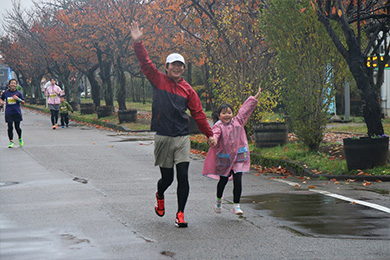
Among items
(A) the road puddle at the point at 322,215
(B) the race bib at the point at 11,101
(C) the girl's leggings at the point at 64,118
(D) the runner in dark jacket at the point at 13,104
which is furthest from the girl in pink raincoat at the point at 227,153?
(C) the girl's leggings at the point at 64,118

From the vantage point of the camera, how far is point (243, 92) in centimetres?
1727

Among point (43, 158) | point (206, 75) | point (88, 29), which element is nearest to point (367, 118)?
point (43, 158)

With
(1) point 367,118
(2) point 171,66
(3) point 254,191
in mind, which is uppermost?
(2) point 171,66

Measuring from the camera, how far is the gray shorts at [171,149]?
24.8 feet

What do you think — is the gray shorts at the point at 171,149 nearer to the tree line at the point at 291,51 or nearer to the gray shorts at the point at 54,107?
the tree line at the point at 291,51

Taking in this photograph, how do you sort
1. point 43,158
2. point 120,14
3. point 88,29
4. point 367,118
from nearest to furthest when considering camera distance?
point 367,118 → point 43,158 → point 120,14 → point 88,29

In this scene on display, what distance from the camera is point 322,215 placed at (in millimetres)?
8219

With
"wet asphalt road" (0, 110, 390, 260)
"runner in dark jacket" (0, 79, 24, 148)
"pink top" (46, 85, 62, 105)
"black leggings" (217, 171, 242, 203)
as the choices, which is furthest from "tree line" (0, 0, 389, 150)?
"pink top" (46, 85, 62, 105)

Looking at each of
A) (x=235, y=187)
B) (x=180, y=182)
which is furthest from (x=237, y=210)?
(x=180, y=182)

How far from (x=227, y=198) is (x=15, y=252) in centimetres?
Result: 417

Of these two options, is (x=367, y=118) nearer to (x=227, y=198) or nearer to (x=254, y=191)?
(x=254, y=191)

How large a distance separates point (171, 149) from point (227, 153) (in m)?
1.19

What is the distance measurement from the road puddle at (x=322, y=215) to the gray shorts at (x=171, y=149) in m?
1.41

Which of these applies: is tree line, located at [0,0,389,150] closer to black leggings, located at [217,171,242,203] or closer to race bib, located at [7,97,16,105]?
black leggings, located at [217,171,242,203]
